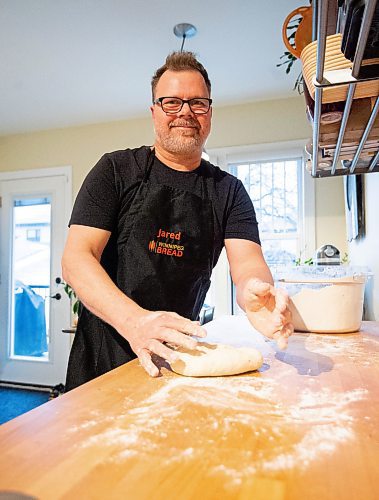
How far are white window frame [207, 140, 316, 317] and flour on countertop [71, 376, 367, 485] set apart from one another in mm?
2202

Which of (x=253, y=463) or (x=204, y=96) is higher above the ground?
(x=204, y=96)

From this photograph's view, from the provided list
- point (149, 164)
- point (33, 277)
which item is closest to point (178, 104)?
point (149, 164)

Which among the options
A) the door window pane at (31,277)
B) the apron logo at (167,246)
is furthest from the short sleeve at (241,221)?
the door window pane at (31,277)

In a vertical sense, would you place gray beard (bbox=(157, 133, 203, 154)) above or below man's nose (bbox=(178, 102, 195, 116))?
below

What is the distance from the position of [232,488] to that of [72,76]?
2613 millimetres

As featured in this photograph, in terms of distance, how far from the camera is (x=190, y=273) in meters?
1.08

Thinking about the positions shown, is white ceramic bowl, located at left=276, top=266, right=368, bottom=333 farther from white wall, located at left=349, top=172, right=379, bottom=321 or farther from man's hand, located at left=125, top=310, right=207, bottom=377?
man's hand, located at left=125, top=310, right=207, bottom=377

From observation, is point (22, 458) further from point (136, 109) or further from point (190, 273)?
point (136, 109)

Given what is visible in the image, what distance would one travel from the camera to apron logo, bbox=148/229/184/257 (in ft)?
3.35

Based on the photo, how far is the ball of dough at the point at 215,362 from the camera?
0.69 metres

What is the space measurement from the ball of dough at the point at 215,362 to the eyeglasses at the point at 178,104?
26.0 inches

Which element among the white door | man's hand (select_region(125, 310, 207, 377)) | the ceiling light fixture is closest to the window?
the ceiling light fixture

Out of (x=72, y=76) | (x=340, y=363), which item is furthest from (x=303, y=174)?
(x=340, y=363)

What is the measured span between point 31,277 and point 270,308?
120 inches
